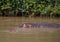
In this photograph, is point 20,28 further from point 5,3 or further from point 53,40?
point 5,3

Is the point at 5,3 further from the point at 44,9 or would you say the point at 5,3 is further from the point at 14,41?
the point at 14,41

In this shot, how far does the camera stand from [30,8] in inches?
798

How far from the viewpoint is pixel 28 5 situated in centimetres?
2012

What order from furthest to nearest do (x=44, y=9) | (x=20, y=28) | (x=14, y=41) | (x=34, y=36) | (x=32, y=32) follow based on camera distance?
(x=44, y=9) → (x=20, y=28) → (x=32, y=32) → (x=34, y=36) → (x=14, y=41)

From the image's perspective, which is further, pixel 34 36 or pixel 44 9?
pixel 44 9

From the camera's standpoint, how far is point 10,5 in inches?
806

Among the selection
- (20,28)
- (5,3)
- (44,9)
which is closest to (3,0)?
(5,3)

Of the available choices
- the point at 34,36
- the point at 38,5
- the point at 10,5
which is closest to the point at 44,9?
the point at 38,5

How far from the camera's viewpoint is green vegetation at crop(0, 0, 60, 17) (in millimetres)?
19306

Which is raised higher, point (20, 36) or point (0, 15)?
point (20, 36)

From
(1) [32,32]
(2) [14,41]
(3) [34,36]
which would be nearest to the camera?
(2) [14,41]

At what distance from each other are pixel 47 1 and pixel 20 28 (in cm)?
786

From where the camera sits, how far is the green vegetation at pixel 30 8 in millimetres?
19306

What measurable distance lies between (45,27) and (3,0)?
8.42m
